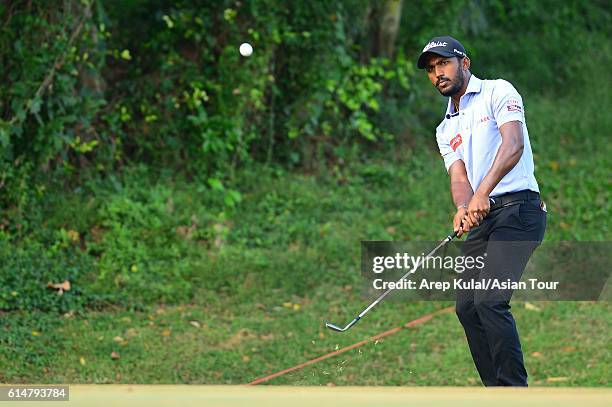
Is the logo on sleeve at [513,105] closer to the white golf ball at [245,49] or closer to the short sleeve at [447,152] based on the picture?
the short sleeve at [447,152]

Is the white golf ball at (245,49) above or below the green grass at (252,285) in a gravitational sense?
above

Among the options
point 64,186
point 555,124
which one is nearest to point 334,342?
point 64,186

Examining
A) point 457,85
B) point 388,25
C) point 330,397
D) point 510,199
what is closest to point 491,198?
point 510,199

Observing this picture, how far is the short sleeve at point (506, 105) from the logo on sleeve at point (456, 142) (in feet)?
0.94

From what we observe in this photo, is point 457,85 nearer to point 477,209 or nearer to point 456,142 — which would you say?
point 456,142

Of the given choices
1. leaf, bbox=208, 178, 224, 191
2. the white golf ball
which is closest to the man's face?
the white golf ball

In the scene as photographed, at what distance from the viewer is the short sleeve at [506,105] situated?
207 inches

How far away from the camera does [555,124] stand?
12.3 meters

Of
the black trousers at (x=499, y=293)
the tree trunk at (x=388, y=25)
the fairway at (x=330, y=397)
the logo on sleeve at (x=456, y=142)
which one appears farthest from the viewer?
the tree trunk at (x=388, y=25)

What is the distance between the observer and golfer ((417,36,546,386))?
5.17 meters

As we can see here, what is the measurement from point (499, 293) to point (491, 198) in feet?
1.53

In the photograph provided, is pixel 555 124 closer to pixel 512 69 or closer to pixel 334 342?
pixel 512 69

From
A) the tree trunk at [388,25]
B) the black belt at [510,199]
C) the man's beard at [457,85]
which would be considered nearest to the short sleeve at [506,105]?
the man's beard at [457,85]

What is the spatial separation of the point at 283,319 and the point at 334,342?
57 cm
